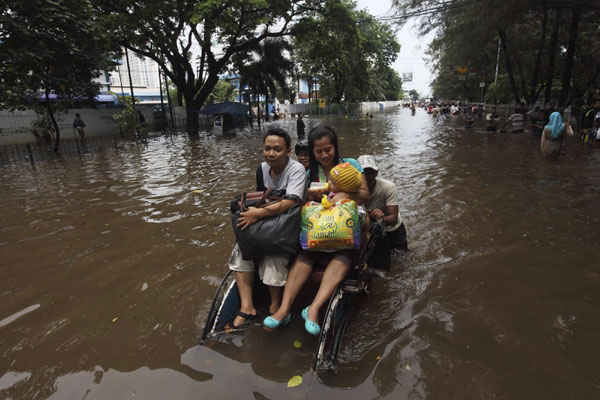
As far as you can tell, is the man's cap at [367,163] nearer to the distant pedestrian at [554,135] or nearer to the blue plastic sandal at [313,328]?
the blue plastic sandal at [313,328]

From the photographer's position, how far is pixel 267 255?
8.93 ft

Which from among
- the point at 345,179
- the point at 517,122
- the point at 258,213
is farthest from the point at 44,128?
the point at 517,122

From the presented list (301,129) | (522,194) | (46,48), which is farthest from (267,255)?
(301,129)

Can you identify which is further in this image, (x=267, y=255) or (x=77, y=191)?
(x=77, y=191)

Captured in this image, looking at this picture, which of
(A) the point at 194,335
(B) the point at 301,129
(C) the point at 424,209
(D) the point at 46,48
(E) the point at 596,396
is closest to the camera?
(E) the point at 596,396

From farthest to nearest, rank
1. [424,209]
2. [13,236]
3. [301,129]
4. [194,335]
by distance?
[301,129] → [424,209] → [13,236] → [194,335]

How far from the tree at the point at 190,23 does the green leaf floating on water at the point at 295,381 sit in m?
16.9

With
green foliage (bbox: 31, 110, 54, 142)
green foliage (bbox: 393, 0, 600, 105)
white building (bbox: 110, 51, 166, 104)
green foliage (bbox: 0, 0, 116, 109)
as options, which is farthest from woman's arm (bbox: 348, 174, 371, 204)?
white building (bbox: 110, 51, 166, 104)

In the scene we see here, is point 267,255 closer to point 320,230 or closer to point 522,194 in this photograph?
point 320,230

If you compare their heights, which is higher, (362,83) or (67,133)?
(362,83)

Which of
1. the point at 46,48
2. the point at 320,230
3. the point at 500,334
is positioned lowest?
the point at 500,334

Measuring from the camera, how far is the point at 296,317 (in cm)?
309

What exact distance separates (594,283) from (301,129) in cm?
1746

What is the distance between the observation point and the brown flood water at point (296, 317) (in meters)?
2.46
